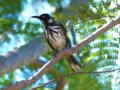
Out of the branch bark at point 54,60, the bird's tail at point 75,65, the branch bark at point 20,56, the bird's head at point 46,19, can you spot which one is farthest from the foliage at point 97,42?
the bird's head at point 46,19

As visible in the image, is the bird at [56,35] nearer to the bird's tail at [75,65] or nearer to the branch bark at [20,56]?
the branch bark at [20,56]

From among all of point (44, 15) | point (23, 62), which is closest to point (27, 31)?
point (44, 15)

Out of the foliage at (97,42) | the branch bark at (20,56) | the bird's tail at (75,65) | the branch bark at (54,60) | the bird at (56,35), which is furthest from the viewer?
the bird at (56,35)

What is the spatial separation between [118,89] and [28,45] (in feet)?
6.63

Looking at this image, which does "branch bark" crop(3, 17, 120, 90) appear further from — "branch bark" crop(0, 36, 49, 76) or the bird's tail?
"branch bark" crop(0, 36, 49, 76)

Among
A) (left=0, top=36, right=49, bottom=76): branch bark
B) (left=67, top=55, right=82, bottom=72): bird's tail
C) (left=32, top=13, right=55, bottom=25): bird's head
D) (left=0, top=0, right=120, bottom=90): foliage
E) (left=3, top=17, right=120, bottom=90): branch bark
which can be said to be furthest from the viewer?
(left=32, top=13, right=55, bottom=25): bird's head

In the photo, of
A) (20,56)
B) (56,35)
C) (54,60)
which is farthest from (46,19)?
(54,60)

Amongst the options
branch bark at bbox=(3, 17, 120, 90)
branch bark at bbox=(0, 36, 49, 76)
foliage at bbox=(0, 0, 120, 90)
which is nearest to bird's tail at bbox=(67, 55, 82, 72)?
foliage at bbox=(0, 0, 120, 90)

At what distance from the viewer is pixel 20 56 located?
16.5ft

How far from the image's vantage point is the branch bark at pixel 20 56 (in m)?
4.69

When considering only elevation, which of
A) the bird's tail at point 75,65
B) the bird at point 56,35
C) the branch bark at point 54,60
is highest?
the branch bark at point 54,60

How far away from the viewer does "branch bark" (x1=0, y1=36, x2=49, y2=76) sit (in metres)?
4.69

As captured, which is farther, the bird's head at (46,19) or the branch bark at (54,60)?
the bird's head at (46,19)

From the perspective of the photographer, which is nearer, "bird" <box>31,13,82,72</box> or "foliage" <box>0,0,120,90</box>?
"foliage" <box>0,0,120,90</box>
